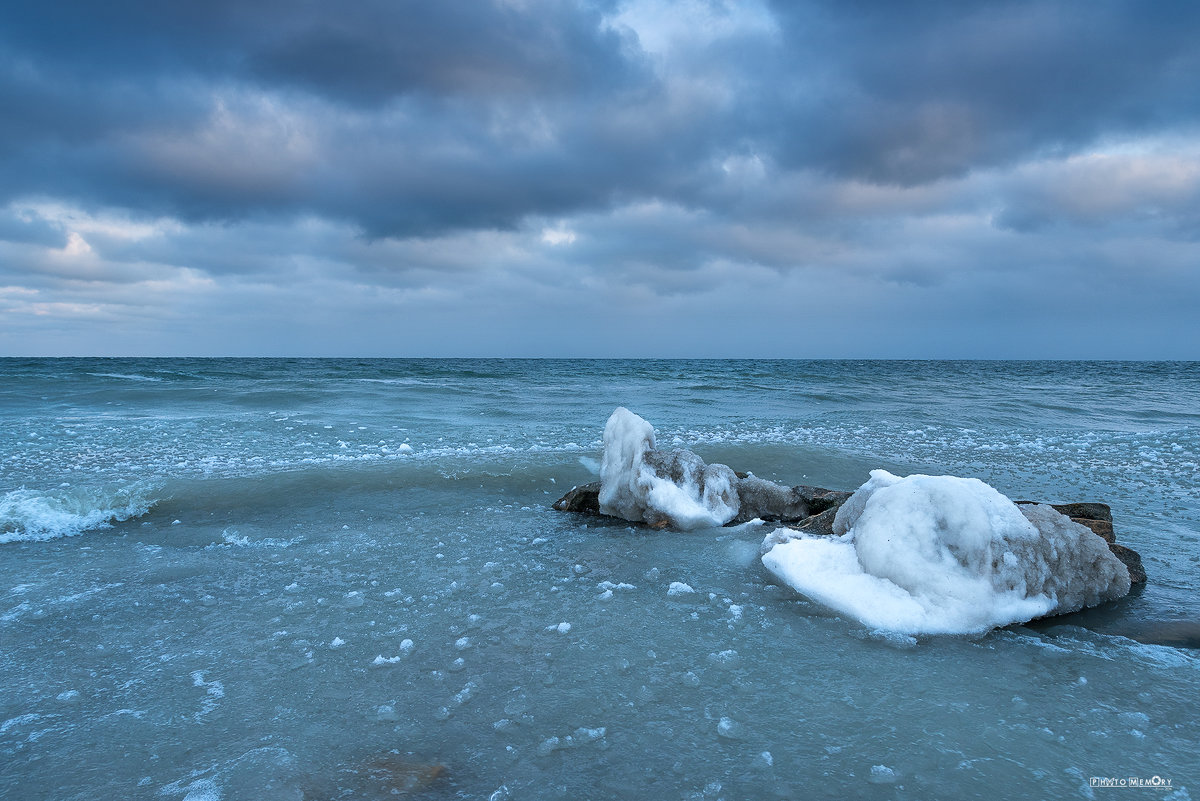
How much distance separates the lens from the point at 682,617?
14.4 feet

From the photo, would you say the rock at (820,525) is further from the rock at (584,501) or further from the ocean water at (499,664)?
the rock at (584,501)

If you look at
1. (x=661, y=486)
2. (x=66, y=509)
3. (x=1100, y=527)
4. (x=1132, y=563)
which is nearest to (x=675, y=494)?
(x=661, y=486)

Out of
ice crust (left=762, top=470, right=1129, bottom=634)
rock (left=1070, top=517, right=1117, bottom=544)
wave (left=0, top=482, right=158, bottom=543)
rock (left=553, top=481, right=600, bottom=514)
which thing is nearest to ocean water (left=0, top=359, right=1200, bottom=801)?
wave (left=0, top=482, right=158, bottom=543)

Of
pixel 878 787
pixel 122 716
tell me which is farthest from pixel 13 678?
pixel 878 787

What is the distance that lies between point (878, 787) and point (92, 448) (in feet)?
42.8

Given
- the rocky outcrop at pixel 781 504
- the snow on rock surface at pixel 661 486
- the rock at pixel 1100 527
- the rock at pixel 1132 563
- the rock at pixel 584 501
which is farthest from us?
the rock at pixel 584 501

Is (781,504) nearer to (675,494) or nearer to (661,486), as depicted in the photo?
(675,494)

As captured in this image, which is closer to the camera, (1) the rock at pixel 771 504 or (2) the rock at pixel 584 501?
(1) the rock at pixel 771 504

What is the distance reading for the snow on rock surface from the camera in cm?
679

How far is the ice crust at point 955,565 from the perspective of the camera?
4273 mm

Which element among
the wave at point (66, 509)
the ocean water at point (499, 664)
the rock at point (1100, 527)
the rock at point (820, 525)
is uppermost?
the rock at point (1100, 527)

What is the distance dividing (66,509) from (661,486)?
6.67 metres

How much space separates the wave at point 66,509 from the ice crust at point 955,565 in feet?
23.7

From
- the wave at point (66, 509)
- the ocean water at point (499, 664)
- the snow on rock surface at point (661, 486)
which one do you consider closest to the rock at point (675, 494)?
the snow on rock surface at point (661, 486)
